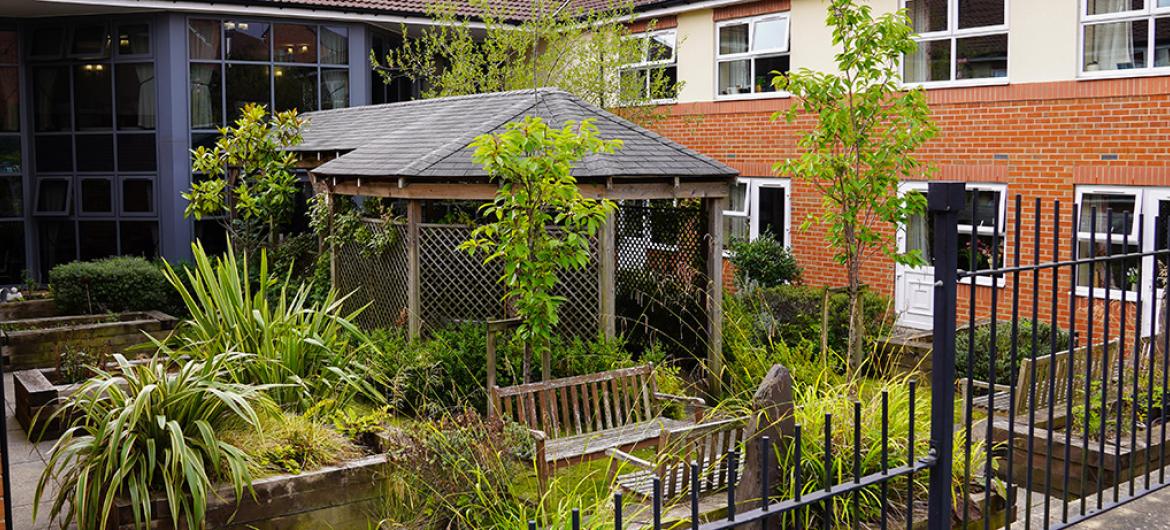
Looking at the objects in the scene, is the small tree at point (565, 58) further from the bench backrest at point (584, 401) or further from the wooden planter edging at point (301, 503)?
the wooden planter edging at point (301, 503)

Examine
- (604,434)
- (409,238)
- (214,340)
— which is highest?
(409,238)

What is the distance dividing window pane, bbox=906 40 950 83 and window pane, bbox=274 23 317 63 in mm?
10460

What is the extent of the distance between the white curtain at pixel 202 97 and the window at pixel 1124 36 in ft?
44.5

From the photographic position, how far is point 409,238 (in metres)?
10.8

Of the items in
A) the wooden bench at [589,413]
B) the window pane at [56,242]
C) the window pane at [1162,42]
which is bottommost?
the wooden bench at [589,413]

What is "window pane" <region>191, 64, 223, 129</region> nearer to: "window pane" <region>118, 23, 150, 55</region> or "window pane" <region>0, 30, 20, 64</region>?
"window pane" <region>118, 23, 150, 55</region>

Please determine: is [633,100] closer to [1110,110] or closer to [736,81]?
[736,81]

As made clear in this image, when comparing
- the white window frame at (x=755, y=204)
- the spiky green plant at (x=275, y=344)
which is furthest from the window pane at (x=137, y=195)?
the spiky green plant at (x=275, y=344)

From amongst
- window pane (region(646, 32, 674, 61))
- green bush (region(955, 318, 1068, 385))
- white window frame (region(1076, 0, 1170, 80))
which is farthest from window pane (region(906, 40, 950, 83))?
window pane (region(646, 32, 674, 61))

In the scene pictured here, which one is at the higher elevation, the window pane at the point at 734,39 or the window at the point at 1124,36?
the window pane at the point at 734,39

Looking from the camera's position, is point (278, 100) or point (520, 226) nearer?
point (520, 226)

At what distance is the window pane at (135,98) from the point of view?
18.5 m

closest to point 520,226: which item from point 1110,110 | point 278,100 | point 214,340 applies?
point 214,340

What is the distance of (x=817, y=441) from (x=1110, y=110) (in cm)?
889
